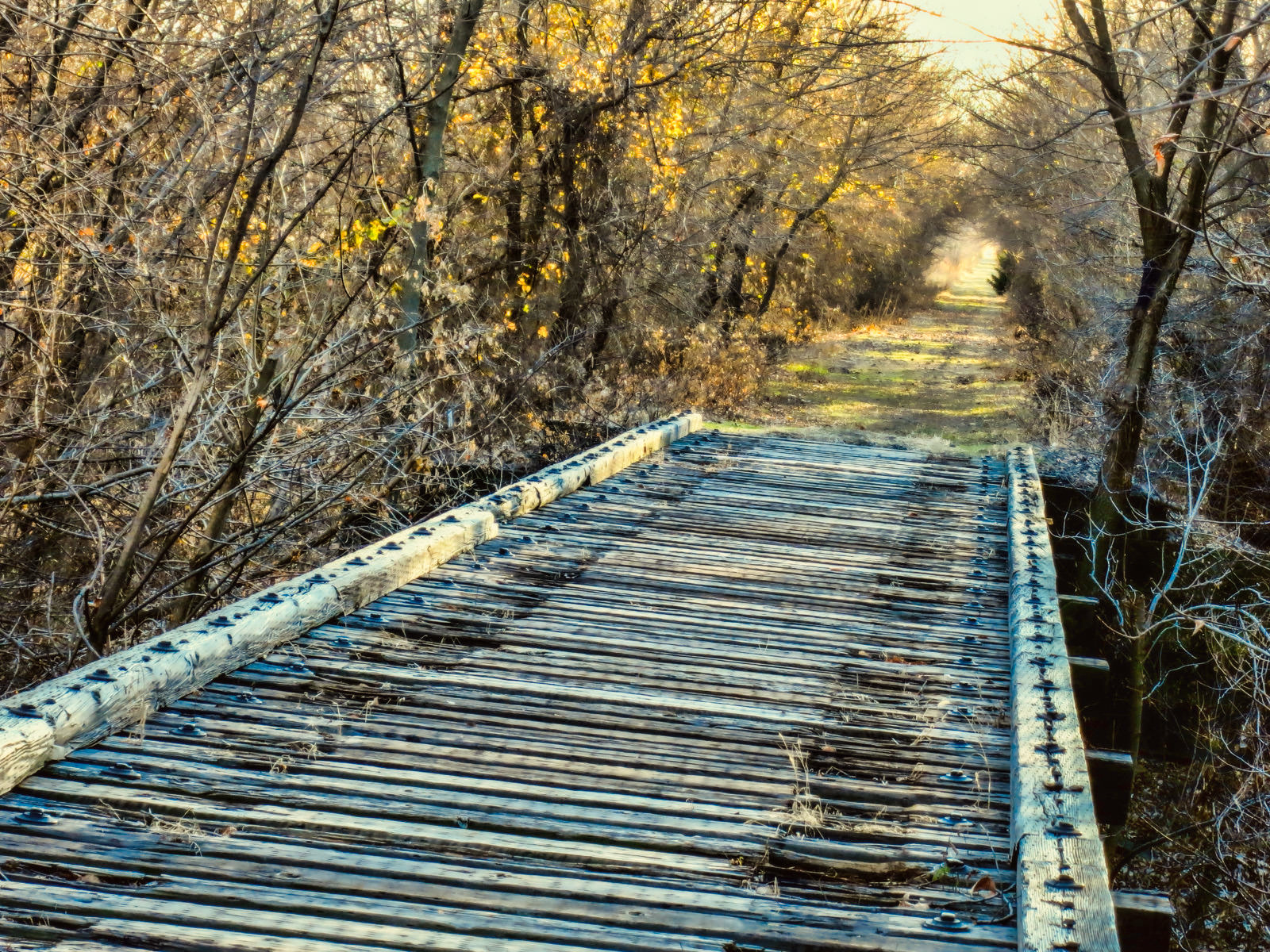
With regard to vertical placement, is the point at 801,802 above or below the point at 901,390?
below

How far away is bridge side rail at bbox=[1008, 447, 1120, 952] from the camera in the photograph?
2.39 metres

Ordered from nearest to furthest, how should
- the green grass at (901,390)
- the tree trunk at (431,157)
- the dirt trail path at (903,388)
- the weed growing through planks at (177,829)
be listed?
the weed growing through planks at (177,829) → the tree trunk at (431,157) → the green grass at (901,390) → the dirt trail path at (903,388)

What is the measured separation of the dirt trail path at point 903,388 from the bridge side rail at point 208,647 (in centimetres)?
1197

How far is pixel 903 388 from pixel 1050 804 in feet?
65.4

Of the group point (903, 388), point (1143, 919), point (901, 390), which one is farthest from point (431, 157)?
point (903, 388)

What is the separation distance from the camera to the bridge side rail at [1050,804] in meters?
2.39

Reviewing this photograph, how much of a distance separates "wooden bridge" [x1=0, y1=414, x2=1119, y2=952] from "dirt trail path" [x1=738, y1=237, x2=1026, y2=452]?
1220 cm

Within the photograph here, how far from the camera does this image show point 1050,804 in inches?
115

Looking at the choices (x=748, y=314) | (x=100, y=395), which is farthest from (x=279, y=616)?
(x=748, y=314)

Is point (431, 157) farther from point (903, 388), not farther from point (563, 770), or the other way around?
point (903, 388)

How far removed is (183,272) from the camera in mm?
8000

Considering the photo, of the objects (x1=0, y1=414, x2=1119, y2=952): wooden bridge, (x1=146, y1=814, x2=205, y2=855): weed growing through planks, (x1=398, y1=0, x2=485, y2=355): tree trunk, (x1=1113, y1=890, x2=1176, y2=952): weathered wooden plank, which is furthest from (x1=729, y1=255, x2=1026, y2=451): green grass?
(x1=146, y1=814, x2=205, y2=855): weed growing through planks

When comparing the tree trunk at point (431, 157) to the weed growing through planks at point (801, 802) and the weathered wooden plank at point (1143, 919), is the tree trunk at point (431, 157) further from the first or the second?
the weathered wooden plank at point (1143, 919)

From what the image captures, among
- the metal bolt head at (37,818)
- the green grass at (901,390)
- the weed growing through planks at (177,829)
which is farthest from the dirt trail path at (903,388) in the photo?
the metal bolt head at (37,818)
